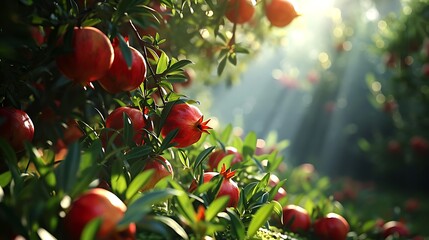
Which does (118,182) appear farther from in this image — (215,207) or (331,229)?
(331,229)

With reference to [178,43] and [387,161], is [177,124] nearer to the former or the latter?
[178,43]

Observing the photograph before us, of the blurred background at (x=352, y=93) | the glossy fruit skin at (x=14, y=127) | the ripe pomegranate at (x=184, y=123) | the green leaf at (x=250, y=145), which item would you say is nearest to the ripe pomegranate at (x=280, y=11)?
the blurred background at (x=352, y=93)

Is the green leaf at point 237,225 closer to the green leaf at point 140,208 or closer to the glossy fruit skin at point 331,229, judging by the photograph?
the green leaf at point 140,208

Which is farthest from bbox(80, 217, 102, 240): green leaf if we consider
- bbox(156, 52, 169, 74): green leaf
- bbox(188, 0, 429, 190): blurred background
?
bbox(188, 0, 429, 190): blurred background

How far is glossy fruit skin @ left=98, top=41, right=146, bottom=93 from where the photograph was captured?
0.73 metres

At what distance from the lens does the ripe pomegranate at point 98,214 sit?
1.63 feet

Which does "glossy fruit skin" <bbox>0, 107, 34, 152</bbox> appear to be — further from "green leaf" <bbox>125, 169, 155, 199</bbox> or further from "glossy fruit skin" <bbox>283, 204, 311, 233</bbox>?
"glossy fruit skin" <bbox>283, 204, 311, 233</bbox>

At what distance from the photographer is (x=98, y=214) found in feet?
1.67

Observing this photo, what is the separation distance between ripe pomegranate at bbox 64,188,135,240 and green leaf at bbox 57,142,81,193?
0.07 ft

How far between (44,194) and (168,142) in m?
0.26

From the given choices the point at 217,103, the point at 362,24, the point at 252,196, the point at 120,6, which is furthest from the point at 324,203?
the point at 217,103

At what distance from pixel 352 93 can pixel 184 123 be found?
9.06m

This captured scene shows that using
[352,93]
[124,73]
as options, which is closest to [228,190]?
[124,73]

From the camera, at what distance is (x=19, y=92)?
0.81 metres
